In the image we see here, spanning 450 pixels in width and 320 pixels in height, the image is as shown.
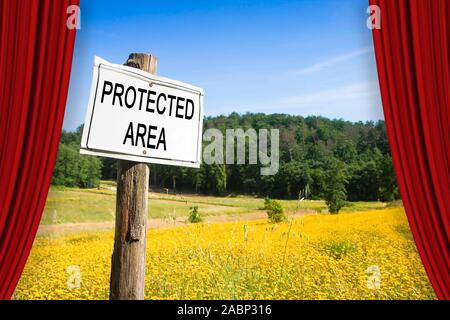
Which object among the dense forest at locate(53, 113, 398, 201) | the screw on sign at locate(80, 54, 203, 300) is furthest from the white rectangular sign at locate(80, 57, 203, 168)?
the dense forest at locate(53, 113, 398, 201)

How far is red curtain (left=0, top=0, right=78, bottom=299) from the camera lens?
63.7 inches

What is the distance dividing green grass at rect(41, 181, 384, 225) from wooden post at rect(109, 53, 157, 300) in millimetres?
4234

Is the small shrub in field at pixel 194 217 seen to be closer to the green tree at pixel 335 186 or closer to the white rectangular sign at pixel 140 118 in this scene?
the green tree at pixel 335 186

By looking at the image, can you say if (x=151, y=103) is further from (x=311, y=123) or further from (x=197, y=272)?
(x=311, y=123)

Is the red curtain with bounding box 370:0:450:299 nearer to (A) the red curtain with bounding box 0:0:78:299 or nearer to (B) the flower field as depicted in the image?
(B) the flower field

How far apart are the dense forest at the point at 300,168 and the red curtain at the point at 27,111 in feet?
8.42

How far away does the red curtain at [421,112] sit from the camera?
5.63 feet

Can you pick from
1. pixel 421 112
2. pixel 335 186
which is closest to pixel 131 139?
pixel 421 112

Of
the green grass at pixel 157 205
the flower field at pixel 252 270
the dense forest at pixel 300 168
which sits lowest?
the flower field at pixel 252 270

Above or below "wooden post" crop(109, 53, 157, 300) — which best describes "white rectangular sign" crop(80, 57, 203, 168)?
above

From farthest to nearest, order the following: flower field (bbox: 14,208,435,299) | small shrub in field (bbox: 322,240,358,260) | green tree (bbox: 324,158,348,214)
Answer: green tree (bbox: 324,158,348,214) → small shrub in field (bbox: 322,240,358,260) → flower field (bbox: 14,208,435,299)

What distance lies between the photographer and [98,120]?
0.88 m

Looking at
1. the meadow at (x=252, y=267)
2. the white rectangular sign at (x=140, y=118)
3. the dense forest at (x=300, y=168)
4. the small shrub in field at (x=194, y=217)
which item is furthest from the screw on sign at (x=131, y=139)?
the small shrub in field at (x=194, y=217)

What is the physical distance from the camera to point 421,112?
5.76ft
